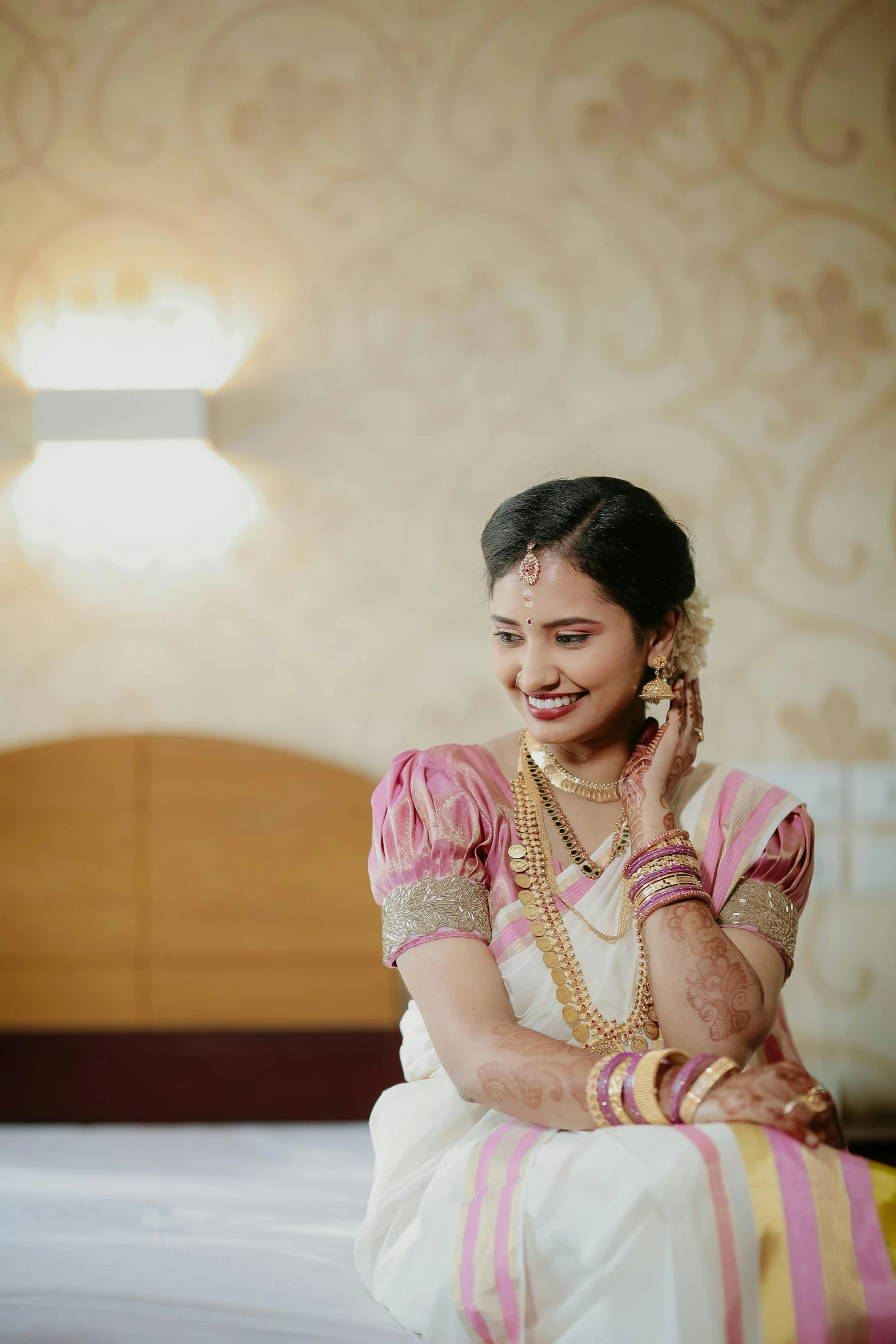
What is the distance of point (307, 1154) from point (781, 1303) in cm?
137

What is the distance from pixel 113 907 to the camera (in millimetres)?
2641

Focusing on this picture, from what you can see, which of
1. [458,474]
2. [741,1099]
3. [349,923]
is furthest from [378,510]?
[741,1099]

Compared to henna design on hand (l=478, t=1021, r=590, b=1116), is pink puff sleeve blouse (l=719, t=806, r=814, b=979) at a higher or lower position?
higher

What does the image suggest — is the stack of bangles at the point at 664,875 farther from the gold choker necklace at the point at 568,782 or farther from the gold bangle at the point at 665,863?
the gold choker necklace at the point at 568,782

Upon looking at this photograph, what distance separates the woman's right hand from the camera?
1.20 meters

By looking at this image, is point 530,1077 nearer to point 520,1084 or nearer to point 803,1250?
point 520,1084

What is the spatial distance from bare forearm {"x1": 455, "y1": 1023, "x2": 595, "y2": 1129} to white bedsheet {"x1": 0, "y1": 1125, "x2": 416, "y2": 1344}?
0.35 meters

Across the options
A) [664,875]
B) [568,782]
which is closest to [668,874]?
[664,875]

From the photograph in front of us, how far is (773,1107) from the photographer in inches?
47.5

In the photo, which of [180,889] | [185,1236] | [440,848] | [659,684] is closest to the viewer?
[440,848]

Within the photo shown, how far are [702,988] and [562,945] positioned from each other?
202 millimetres

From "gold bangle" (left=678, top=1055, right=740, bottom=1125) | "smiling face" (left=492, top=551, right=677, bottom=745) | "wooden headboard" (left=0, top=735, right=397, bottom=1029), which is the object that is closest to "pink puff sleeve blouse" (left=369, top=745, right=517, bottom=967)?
"smiling face" (left=492, top=551, right=677, bottom=745)

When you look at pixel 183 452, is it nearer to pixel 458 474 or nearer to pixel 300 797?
pixel 458 474

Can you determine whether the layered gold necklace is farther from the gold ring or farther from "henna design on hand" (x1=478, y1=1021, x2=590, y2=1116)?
the gold ring
